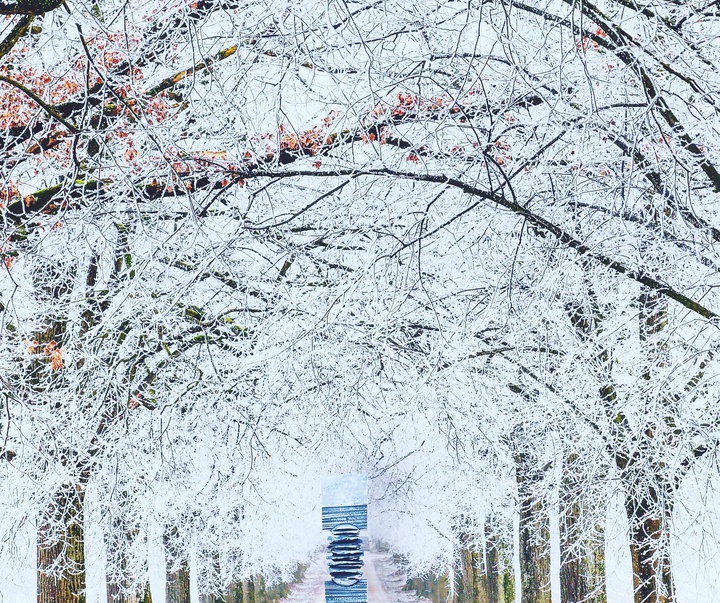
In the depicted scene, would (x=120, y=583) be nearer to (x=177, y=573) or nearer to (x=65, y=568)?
(x=177, y=573)

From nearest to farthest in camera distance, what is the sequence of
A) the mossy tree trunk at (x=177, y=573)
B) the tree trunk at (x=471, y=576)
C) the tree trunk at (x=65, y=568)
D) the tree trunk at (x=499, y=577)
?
the tree trunk at (x=65, y=568) → the mossy tree trunk at (x=177, y=573) → the tree trunk at (x=499, y=577) → the tree trunk at (x=471, y=576)

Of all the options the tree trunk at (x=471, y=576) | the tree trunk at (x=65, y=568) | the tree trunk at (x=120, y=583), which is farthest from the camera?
the tree trunk at (x=471, y=576)

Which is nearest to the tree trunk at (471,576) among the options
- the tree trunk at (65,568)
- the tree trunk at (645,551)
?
the tree trunk at (645,551)

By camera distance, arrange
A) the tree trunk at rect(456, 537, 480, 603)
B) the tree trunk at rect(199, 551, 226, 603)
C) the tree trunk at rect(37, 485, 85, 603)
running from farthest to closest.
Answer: the tree trunk at rect(456, 537, 480, 603) → the tree trunk at rect(199, 551, 226, 603) → the tree trunk at rect(37, 485, 85, 603)

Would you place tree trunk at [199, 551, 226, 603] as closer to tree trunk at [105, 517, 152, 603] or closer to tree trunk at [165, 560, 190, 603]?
tree trunk at [165, 560, 190, 603]

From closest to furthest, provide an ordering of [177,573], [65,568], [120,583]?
[65,568]
[120,583]
[177,573]

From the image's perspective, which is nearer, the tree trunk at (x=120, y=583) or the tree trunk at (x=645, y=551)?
the tree trunk at (x=645, y=551)

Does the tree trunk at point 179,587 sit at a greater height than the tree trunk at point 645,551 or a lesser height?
lesser

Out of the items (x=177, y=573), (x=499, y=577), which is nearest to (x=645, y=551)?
(x=177, y=573)

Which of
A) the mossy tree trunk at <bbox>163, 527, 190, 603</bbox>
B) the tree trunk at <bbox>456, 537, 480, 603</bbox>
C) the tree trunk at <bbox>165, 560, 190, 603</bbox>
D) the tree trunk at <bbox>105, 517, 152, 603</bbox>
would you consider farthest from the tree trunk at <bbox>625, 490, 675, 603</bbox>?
the tree trunk at <bbox>456, 537, 480, 603</bbox>

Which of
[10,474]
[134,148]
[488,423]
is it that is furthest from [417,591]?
[134,148]

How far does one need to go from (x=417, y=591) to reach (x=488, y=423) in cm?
2131

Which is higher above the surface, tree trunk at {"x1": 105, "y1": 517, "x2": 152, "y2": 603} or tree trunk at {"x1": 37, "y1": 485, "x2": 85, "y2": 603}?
tree trunk at {"x1": 37, "y1": 485, "x2": 85, "y2": 603}

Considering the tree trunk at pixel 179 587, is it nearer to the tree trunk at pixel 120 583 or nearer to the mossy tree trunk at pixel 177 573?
the mossy tree trunk at pixel 177 573
